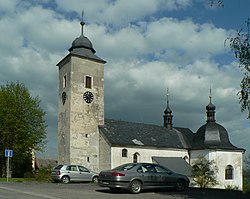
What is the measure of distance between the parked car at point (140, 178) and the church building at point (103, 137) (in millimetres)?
22477

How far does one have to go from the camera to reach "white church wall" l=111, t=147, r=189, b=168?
134 feet

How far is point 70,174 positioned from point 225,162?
24.2 m

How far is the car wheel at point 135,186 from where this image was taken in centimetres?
1700

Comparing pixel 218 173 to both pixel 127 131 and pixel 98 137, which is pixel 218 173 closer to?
pixel 127 131

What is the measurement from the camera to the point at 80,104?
42.4 metres

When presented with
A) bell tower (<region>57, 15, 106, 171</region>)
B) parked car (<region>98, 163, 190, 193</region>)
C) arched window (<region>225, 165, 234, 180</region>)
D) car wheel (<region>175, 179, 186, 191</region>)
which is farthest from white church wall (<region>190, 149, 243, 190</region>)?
parked car (<region>98, 163, 190, 193</region>)

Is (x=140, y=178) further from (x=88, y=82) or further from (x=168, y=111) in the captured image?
(x=168, y=111)

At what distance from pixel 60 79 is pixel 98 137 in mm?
8951

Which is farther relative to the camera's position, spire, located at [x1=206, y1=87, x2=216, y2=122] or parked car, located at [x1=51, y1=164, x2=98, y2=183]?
spire, located at [x1=206, y1=87, x2=216, y2=122]

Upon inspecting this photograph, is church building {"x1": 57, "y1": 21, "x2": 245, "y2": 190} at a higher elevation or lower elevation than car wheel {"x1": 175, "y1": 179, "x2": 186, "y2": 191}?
higher

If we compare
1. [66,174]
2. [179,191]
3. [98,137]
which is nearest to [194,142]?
[98,137]

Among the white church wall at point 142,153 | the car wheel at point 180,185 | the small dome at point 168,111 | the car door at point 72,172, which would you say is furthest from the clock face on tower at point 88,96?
the car wheel at point 180,185

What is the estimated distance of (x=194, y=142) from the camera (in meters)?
50.1

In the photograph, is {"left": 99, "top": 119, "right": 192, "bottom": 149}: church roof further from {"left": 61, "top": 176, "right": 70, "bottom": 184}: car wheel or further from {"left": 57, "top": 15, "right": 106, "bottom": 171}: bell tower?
{"left": 61, "top": 176, "right": 70, "bottom": 184}: car wheel
